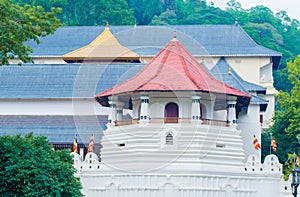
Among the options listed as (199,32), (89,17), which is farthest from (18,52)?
(89,17)

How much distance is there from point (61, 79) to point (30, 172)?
77.9ft

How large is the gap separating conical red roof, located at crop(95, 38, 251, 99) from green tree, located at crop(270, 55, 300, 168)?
456 inches

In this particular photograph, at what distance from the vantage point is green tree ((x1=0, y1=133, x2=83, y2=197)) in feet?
125

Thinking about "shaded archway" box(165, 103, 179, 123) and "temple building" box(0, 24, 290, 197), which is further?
"shaded archway" box(165, 103, 179, 123)

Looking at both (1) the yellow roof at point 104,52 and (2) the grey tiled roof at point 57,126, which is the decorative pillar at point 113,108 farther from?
(1) the yellow roof at point 104,52

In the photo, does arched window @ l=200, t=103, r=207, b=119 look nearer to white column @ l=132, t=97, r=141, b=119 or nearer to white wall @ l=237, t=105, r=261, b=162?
white column @ l=132, t=97, r=141, b=119

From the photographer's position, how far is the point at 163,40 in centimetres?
8094

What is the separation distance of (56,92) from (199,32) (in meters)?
24.4

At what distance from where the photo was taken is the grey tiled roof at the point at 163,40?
7769 cm

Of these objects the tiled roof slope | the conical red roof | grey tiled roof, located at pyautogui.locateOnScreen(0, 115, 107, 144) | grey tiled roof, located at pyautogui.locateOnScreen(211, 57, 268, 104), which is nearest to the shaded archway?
the conical red roof

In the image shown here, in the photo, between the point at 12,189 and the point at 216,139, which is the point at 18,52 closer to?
the point at 12,189

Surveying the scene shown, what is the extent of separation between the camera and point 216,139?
156 ft

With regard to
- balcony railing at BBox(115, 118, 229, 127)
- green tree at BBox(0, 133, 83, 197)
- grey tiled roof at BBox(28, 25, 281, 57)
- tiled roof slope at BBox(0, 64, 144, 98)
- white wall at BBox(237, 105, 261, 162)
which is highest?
grey tiled roof at BBox(28, 25, 281, 57)

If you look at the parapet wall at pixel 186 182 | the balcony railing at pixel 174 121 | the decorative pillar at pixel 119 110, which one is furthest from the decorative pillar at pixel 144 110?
the decorative pillar at pixel 119 110
